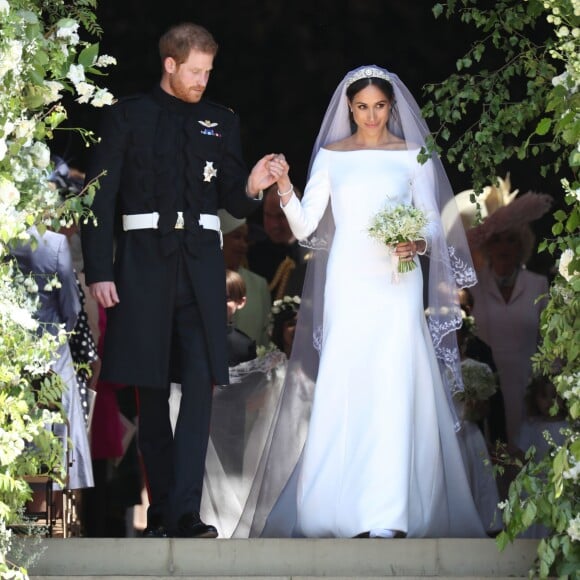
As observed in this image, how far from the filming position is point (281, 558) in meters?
6.08

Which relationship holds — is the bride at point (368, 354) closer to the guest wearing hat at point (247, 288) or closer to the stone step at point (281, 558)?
the stone step at point (281, 558)

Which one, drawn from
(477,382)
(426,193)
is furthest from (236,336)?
(426,193)

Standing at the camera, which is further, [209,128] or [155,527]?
[209,128]

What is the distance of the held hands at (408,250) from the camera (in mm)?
6855

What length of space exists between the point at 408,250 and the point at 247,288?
3.14 meters

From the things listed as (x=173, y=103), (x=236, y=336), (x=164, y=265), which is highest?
(x=173, y=103)

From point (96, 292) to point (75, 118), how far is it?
4.72m

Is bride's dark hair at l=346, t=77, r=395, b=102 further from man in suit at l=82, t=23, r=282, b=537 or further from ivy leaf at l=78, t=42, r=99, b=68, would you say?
ivy leaf at l=78, t=42, r=99, b=68

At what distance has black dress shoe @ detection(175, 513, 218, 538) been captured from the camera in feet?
21.1

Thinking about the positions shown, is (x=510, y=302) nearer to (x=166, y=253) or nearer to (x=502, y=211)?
(x=502, y=211)

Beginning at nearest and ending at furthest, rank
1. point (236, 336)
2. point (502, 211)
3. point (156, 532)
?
point (156, 532), point (236, 336), point (502, 211)

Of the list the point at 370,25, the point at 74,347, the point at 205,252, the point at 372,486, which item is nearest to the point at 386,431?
the point at 372,486

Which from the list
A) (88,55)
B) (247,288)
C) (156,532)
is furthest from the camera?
(247,288)

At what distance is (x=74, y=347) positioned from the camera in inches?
311
